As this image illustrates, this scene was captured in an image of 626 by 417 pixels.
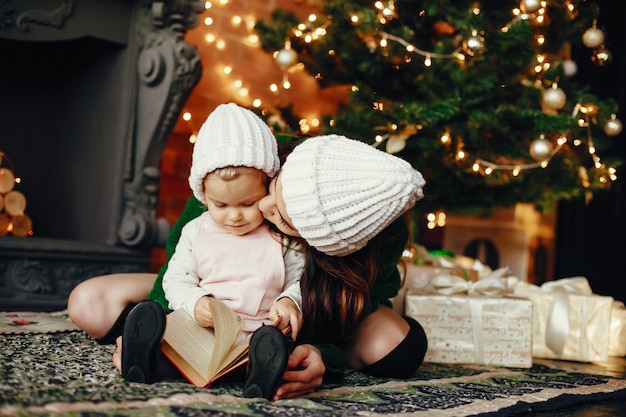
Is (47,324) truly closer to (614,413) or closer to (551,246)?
(614,413)

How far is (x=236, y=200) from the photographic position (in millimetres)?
1161

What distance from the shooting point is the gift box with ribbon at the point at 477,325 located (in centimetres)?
164

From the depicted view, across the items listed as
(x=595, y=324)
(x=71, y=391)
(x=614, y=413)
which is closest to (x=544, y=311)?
(x=595, y=324)

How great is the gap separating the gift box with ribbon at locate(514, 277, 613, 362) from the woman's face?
945mm

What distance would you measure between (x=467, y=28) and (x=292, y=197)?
1.17 meters

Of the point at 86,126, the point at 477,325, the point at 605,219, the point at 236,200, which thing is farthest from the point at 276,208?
the point at 605,219

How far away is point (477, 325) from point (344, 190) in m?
0.74

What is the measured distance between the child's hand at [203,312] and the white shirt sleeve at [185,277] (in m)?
0.02

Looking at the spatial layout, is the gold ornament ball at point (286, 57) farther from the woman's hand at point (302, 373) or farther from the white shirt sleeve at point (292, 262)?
the woman's hand at point (302, 373)

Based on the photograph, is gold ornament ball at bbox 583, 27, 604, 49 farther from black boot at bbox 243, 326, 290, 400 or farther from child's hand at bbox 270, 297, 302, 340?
black boot at bbox 243, 326, 290, 400

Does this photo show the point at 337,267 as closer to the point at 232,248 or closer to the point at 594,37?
the point at 232,248

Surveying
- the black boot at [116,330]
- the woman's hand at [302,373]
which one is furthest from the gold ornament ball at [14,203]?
Answer: the woman's hand at [302,373]

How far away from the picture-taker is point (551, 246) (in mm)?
3648

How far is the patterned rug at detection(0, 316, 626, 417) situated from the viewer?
0.92 m
